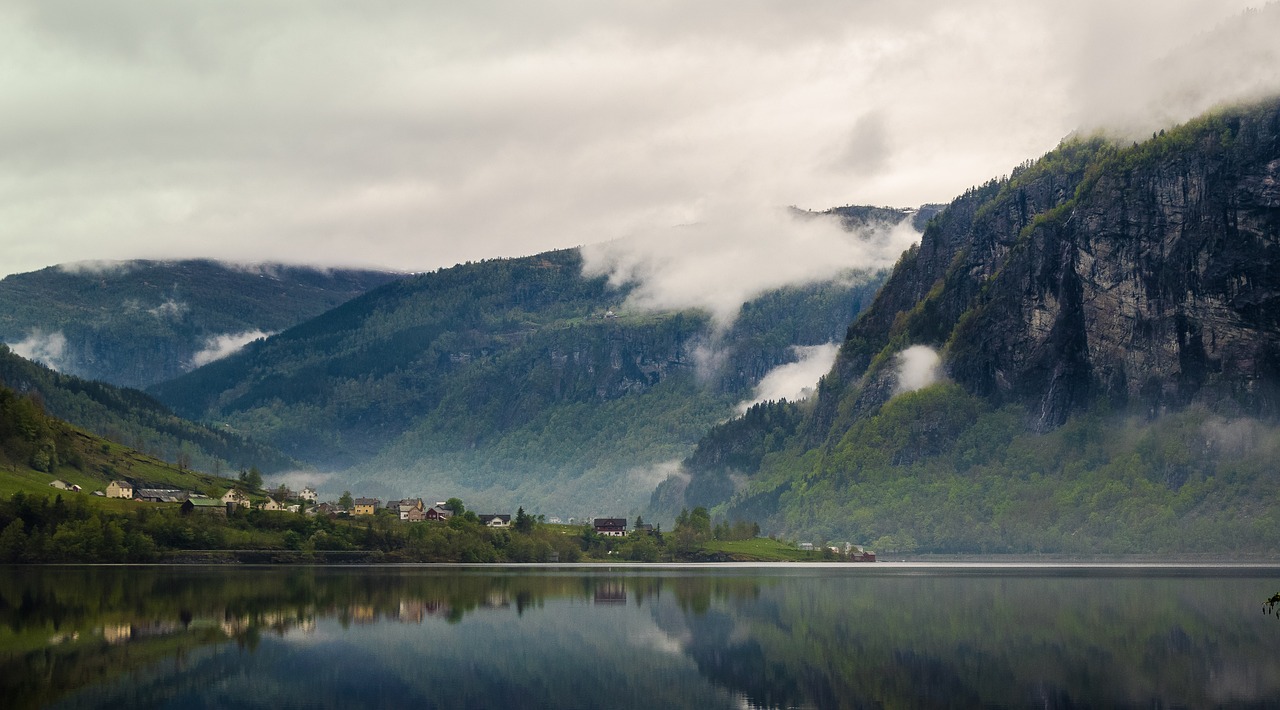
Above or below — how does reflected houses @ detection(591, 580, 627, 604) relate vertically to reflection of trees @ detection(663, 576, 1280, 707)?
above

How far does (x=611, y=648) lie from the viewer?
104 m

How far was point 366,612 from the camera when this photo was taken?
126 meters

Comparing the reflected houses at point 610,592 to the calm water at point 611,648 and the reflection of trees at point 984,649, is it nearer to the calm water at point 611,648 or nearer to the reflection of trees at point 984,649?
the calm water at point 611,648

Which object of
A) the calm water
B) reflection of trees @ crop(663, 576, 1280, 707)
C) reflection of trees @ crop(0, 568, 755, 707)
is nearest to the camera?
the calm water

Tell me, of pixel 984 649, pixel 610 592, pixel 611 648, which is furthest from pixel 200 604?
pixel 984 649

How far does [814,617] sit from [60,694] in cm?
6749

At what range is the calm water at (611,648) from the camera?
81.4 m

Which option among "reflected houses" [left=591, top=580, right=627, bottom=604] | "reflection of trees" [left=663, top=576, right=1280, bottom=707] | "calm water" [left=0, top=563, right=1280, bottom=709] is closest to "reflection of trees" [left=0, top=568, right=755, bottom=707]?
"reflected houses" [left=591, top=580, right=627, bottom=604]

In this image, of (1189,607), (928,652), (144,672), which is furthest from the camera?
(1189,607)

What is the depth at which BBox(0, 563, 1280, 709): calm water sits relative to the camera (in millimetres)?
81438

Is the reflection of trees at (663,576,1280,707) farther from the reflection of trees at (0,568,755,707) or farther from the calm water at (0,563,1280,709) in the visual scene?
the reflection of trees at (0,568,755,707)

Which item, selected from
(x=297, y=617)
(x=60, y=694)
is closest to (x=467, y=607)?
(x=297, y=617)

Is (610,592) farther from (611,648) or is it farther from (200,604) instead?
(611,648)

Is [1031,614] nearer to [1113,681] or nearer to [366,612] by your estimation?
[1113,681]
